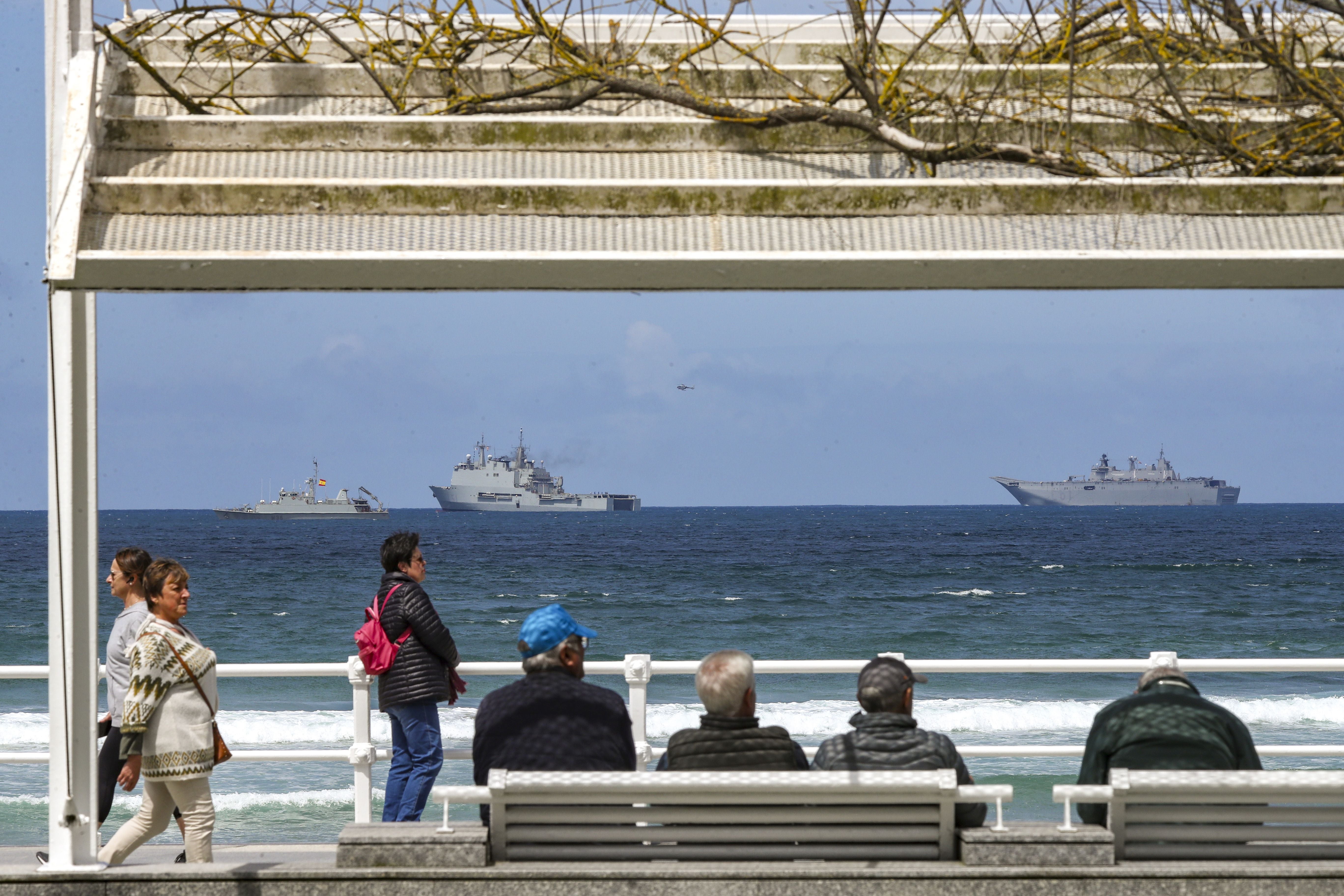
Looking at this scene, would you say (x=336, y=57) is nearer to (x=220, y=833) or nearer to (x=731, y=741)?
(x=731, y=741)

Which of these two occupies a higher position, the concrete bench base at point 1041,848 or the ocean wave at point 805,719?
the concrete bench base at point 1041,848

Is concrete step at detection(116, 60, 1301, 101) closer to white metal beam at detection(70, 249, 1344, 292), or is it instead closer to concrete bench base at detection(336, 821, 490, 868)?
white metal beam at detection(70, 249, 1344, 292)

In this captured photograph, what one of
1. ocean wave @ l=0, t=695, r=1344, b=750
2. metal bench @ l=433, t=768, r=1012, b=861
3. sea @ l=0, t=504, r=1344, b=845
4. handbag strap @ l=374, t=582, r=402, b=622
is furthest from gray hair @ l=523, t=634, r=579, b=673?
ocean wave @ l=0, t=695, r=1344, b=750

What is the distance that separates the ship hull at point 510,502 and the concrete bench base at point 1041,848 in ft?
397

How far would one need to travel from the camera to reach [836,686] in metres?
24.3

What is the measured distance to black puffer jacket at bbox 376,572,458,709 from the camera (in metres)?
5.40

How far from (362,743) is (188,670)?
1066 mm

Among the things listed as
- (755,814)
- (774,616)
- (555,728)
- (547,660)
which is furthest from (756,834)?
(774,616)

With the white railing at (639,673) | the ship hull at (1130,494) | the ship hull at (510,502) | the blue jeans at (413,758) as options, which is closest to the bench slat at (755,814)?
the white railing at (639,673)

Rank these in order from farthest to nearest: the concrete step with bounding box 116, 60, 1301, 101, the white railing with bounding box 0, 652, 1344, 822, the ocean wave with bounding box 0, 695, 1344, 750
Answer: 1. the ocean wave with bounding box 0, 695, 1344, 750
2. the white railing with bounding box 0, 652, 1344, 822
3. the concrete step with bounding box 116, 60, 1301, 101

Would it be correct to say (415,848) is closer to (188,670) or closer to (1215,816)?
(188,670)

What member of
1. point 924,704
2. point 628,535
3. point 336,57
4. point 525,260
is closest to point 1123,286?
point 525,260

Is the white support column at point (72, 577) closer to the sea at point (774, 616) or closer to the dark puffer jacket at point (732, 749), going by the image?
the dark puffer jacket at point (732, 749)

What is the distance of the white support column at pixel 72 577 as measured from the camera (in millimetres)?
3658
